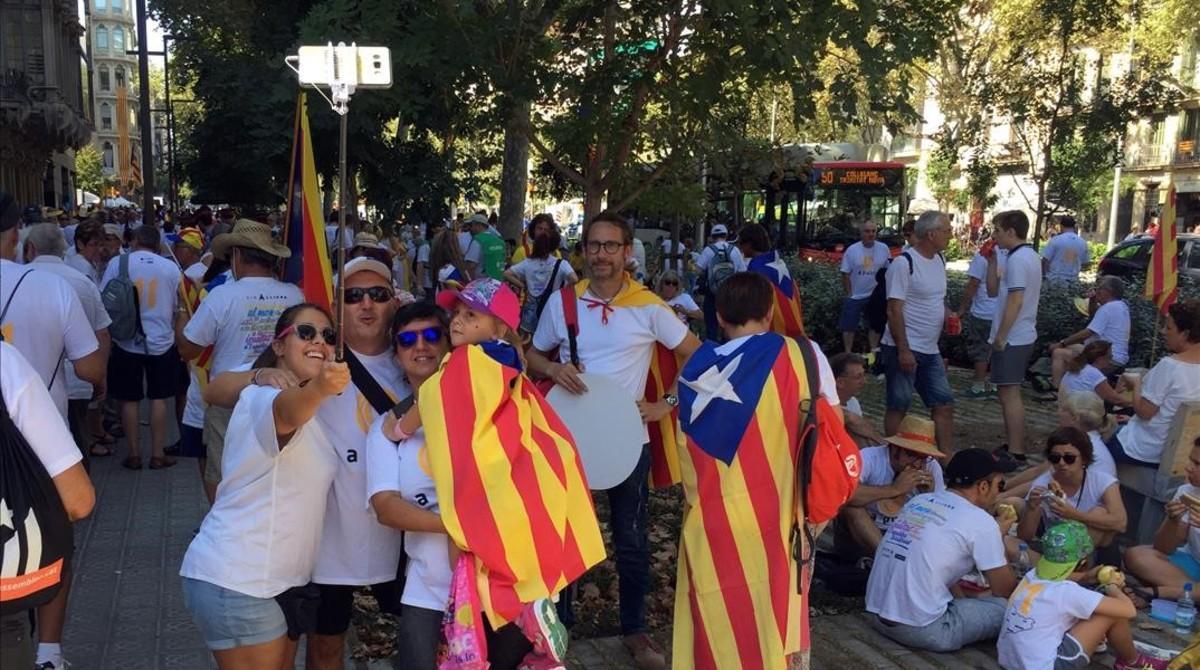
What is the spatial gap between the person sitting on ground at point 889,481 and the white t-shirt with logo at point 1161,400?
144cm

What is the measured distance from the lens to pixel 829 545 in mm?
6070

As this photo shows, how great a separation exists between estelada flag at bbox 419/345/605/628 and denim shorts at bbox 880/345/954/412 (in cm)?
502

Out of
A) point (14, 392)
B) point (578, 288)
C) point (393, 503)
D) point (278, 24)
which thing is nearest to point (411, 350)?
point (393, 503)

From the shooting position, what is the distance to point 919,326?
7281 mm

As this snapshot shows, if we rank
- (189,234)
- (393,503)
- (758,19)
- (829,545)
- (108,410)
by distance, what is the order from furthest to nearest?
(189,234), (108,410), (829,545), (758,19), (393,503)

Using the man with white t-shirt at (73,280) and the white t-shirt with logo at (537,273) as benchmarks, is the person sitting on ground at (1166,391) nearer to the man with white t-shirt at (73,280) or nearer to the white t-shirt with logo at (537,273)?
the white t-shirt with logo at (537,273)

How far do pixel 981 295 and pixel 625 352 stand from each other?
8.17 metres

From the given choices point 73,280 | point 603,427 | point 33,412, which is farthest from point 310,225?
point 73,280

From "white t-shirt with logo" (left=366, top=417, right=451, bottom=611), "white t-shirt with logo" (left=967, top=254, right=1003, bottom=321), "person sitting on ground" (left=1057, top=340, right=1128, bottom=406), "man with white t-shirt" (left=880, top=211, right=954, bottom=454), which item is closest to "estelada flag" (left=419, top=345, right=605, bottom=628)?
"white t-shirt with logo" (left=366, top=417, right=451, bottom=611)

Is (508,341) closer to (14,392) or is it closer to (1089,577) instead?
(14,392)

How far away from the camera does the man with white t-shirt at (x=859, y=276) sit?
12.3m

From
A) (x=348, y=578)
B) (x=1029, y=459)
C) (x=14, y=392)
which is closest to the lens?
(x=14, y=392)

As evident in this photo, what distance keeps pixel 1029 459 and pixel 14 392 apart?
7.56 meters

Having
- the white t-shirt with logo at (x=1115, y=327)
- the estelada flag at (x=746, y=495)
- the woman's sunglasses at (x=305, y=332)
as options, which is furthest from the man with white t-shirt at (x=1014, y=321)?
the woman's sunglasses at (x=305, y=332)
